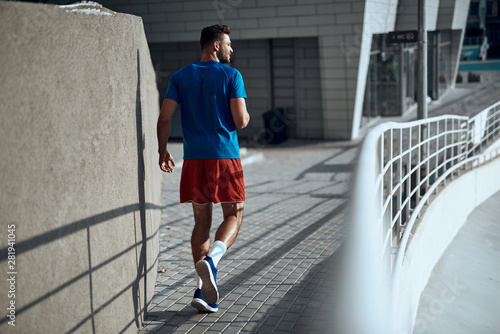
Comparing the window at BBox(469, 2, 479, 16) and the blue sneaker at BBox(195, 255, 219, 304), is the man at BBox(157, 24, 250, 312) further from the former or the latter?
the window at BBox(469, 2, 479, 16)

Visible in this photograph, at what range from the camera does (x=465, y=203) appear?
10.2m

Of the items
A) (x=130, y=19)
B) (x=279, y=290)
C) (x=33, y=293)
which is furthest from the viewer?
(x=279, y=290)

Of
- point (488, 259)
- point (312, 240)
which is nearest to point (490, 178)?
point (488, 259)

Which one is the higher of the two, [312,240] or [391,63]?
[391,63]

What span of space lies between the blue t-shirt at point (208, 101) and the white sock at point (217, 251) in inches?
22.3

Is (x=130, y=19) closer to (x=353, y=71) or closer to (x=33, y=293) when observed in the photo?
(x=33, y=293)

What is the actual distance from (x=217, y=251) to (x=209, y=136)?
75cm

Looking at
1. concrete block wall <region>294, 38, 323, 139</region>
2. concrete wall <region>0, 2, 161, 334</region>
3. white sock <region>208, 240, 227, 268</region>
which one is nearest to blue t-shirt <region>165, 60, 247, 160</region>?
concrete wall <region>0, 2, 161, 334</region>

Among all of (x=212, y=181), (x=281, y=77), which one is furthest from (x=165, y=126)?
(x=281, y=77)

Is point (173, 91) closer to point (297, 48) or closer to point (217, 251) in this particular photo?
point (217, 251)

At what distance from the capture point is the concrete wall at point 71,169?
2.61 meters

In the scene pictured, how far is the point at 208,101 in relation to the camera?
169 inches

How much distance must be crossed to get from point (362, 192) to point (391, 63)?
21823mm

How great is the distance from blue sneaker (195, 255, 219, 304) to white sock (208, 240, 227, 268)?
4 cm
